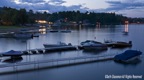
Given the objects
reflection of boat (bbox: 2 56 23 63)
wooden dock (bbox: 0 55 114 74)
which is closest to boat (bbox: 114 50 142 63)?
wooden dock (bbox: 0 55 114 74)

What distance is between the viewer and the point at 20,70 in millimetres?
29875

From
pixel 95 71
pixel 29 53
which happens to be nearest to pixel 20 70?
pixel 95 71

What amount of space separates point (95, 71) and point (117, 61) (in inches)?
276

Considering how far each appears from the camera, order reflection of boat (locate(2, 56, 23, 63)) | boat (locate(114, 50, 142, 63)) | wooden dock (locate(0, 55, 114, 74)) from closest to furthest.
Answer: wooden dock (locate(0, 55, 114, 74)) → boat (locate(114, 50, 142, 63)) → reflection of boat (locate(2, 56, 23, 63))

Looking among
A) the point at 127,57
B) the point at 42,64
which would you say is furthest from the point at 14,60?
the point at 127,57

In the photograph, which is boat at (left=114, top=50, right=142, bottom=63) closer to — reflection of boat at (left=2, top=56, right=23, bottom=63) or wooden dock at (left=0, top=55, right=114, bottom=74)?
wooden dock at (left=0, top=55, right=114, bottom=74)

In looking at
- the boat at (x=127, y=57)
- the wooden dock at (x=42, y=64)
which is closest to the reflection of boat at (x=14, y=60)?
the wooden dock at (x=42, y=64)

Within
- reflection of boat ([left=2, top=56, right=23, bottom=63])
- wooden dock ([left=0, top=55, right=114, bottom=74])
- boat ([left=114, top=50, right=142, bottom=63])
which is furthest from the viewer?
reflection of boat ([left=2, top=56, right=23, bottom=63])

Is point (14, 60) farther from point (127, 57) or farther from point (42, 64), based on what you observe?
point (127, 57)

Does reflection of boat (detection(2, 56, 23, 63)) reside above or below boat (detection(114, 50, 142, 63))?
below

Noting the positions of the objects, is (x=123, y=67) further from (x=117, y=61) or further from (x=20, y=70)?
(x=20, y=70)

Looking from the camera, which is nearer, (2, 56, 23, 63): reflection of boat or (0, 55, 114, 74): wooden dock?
(0, 55, 114, 74): wooden dock

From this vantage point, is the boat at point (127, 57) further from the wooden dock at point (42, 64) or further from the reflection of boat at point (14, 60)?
the reflection of boat at point (14, 60)

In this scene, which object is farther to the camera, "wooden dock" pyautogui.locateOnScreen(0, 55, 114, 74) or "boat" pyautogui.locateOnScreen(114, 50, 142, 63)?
"boat" pyautogui.locateOnScreen(114, 50, 142, 63)
